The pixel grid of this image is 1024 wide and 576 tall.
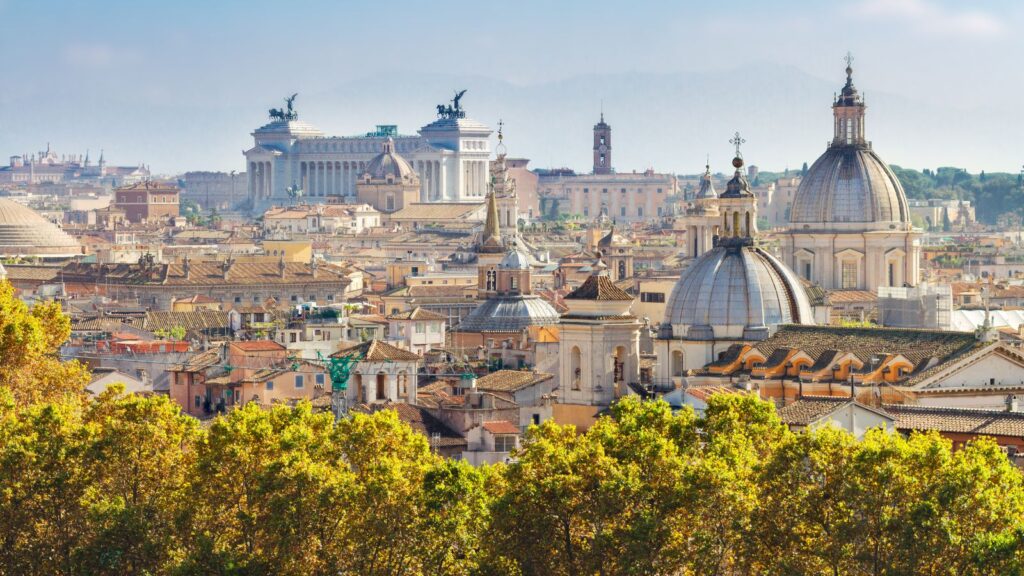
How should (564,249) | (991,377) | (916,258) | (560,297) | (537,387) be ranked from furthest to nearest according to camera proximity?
(564,249), (560,297), (916,258), (537,387), (991,377)

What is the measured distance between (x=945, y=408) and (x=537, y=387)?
46.5ft

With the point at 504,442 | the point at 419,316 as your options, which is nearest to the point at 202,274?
the point at 419,316

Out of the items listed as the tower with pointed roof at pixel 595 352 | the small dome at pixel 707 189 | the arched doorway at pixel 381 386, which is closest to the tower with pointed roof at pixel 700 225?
the small dome at pixel 707 189

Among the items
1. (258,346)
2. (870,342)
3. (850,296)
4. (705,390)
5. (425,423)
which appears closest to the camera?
(705,390)

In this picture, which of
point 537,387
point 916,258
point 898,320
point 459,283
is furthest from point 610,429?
point 459,283

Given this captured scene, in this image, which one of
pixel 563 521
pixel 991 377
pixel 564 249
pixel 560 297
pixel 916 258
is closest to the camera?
pixel 563 521

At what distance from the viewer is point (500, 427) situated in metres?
58.9

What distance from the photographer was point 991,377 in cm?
5897

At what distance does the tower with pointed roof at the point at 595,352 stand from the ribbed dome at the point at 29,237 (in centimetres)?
8469

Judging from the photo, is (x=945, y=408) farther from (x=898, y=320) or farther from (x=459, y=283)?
(x=459, y=283)

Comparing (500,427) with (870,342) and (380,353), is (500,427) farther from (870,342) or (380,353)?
(380,353)

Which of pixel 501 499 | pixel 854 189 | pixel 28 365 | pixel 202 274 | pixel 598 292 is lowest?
pixel 501 499

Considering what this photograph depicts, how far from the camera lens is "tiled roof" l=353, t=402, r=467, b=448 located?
194 ft

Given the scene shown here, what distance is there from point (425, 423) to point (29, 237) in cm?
8911
